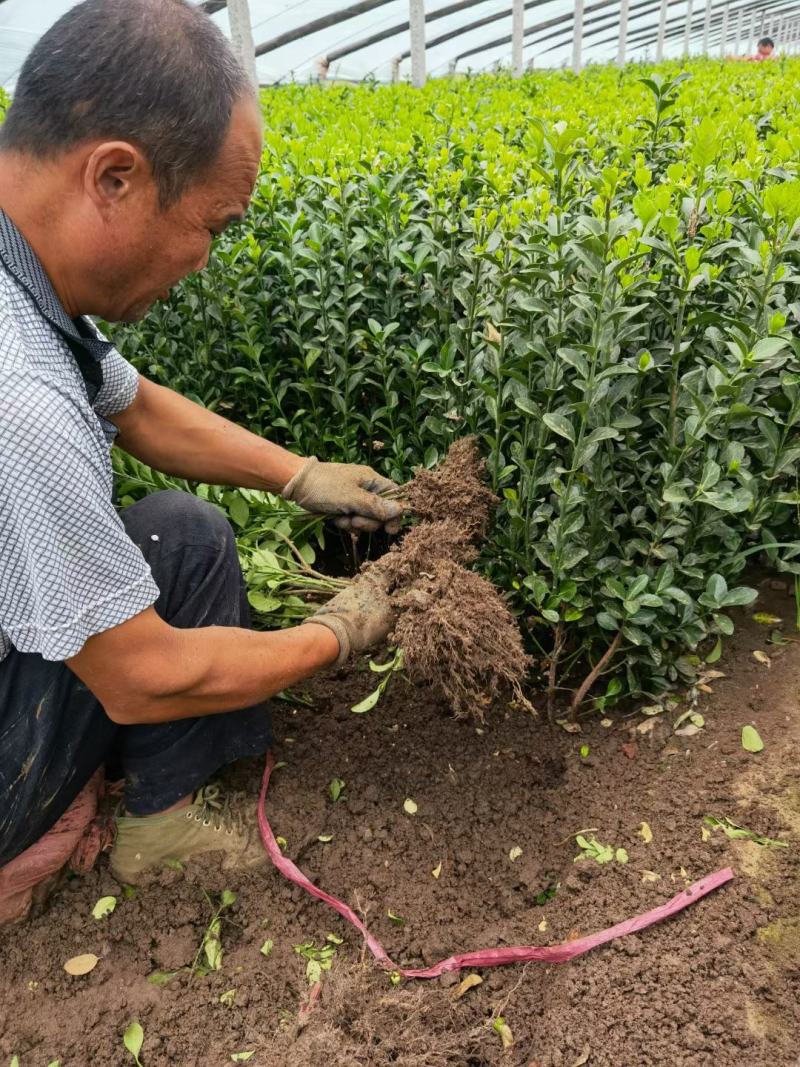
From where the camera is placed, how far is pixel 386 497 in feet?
8.64

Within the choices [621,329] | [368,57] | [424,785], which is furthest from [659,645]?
[368,57]

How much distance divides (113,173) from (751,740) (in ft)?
6.78

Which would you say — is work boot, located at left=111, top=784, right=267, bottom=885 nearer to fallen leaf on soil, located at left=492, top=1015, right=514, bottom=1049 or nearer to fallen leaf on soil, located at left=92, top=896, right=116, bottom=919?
fallen leaf on soil, located at left=92, top=896, right=116, bottom=919

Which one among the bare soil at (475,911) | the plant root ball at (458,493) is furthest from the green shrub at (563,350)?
the bare soil at (475,911)

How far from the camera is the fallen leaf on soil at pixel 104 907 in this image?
7.23 feet

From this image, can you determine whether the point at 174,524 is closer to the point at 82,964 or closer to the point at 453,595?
the point at 453,595

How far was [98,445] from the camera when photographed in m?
1.67

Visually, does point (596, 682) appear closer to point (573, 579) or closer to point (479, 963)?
point (573, 579)

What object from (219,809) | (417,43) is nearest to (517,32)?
(417,43)

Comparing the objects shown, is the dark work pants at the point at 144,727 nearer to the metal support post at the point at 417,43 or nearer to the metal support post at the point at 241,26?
the metal support post at the point at 241,26

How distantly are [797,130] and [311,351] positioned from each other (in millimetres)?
2042

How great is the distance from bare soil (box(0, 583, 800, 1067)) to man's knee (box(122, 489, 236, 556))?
29.4 inches

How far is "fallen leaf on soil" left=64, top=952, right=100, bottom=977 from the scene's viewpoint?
208 cm

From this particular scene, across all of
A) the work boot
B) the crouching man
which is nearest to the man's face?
the crouching man
